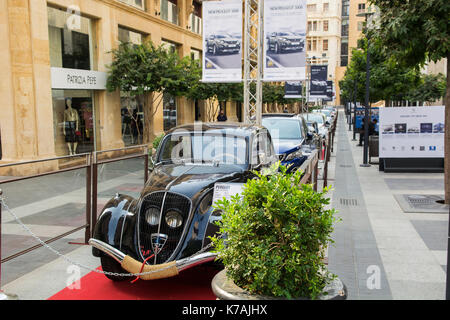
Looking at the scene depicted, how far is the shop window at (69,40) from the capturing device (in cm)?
1591

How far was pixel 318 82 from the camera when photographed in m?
30.3

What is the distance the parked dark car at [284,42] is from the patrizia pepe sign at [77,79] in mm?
7751

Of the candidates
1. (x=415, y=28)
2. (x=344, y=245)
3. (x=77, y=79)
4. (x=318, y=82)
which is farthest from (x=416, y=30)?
(x=318, y=82)

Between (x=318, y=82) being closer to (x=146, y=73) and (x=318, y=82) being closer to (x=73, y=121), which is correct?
(x=146, y=73)

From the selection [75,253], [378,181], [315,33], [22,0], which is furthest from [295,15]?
[315,33]

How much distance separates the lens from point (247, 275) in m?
3.21

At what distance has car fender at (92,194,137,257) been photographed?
5.35 metres

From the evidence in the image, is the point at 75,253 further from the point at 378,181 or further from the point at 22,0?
the point at 22,0

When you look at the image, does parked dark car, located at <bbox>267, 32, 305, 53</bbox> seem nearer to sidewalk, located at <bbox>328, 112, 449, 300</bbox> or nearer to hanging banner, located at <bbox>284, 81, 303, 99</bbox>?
sidewalk, located at <bbox>328, 112, 449, 300</bbox>

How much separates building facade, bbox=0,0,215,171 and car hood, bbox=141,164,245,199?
30.0ft

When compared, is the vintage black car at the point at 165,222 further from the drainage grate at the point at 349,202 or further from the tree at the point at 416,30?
the tree at the point at 416,30

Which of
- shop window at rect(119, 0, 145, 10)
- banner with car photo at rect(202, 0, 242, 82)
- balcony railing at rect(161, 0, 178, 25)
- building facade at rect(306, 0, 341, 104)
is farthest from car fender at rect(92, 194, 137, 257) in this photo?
building facade at rect(306, 0, 341, 104)
